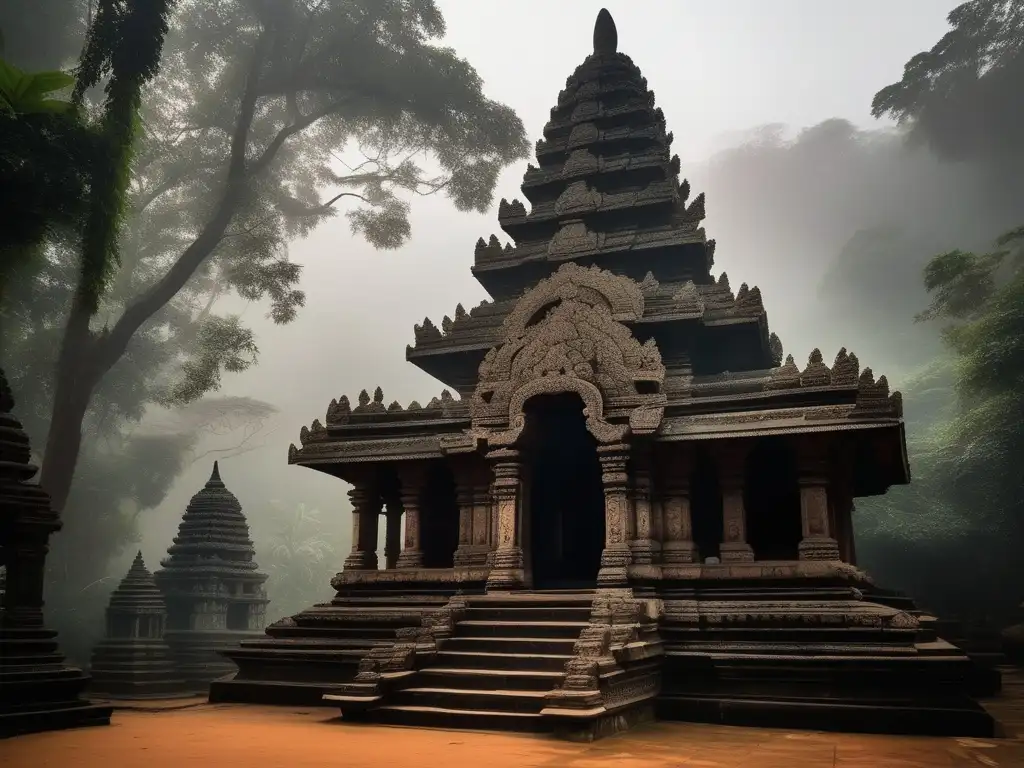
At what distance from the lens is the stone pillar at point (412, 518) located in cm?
1291

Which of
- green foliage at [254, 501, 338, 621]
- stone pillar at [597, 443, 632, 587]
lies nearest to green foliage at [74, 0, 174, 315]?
stone pillar at [597, 443, 632, 587]

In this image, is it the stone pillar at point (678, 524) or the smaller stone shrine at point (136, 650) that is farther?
the smaller stone shrine at point (136, 650)

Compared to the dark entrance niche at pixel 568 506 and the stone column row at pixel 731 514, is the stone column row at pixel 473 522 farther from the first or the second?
the stone column row at pixel 731 514

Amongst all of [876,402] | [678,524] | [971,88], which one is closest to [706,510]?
[678,524]

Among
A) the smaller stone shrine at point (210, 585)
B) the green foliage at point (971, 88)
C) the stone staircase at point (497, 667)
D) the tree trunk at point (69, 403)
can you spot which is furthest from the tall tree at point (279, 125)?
the green foliage at point (971, 88)

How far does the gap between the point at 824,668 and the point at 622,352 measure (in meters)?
4.55

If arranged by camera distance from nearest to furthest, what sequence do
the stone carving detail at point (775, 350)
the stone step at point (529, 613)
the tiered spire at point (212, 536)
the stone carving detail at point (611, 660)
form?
the stone carving detail at point (611, 660), the stone step at point (529, 613), the stone carving detail at point (775, 350), the tiered spire at point (212, 536)

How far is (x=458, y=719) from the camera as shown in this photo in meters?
8.75

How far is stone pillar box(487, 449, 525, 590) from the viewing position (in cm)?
1140

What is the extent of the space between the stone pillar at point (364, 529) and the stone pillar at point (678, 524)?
443cm

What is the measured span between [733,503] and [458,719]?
447 cm

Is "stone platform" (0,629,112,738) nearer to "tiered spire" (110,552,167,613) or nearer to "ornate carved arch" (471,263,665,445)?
"ornate carved arch" (471,263,665,445)

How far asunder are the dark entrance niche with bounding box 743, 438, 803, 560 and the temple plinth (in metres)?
8.37

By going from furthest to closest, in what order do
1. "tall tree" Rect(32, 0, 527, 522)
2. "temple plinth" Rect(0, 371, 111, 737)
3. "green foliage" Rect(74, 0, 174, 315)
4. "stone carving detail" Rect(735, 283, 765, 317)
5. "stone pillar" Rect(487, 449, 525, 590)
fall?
"tall tree" Rect(32, 0, 527, 522), "green foliage" Rect(74, 0, 174, 315), "stone carving detail" Rect(735, 283, 765, 317), "stone pillar" Rect(487, 449, 525, 590), "temple plinth" Rect(0, 371, 111, 737)
